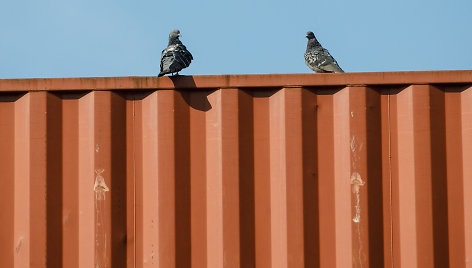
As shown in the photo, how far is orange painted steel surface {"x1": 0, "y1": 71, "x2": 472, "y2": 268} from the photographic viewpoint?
3447 mm

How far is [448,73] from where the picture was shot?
353cm

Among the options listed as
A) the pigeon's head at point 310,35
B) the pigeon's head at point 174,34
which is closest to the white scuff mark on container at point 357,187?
the pigeon's head at point 174,34

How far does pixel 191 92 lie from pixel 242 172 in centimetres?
69

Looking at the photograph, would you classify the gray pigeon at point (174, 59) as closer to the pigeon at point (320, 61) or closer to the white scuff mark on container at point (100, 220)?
the white scuff mark on container at point (100, 220)

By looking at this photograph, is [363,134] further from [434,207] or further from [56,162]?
[56,162]

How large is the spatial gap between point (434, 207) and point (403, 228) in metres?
0.26

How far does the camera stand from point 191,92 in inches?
142

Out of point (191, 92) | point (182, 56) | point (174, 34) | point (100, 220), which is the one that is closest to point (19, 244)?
point (100, 220)

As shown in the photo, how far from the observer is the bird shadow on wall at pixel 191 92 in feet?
11.8

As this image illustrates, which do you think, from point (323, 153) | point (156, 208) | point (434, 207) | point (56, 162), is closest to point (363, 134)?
point (323, 153)

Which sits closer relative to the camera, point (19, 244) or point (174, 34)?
point (19, 244)

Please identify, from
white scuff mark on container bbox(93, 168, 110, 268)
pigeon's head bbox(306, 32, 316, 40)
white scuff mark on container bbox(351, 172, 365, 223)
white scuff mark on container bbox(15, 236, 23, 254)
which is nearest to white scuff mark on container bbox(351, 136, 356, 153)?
white scuff mark on container bbox(351, 172, 365, 223)

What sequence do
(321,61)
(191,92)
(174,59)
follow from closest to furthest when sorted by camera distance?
(191,92)
(174,59)
(321,61)

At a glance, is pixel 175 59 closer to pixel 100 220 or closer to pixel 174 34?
pixel 100 220
